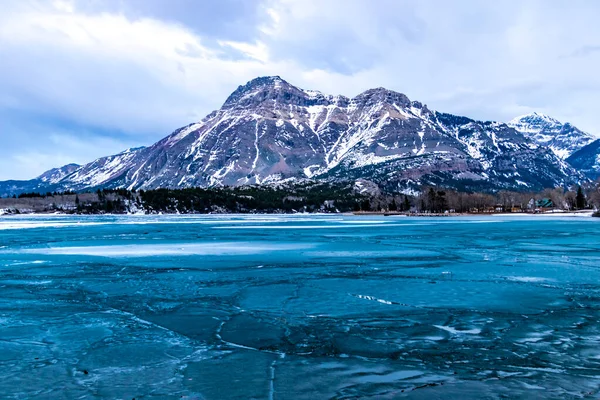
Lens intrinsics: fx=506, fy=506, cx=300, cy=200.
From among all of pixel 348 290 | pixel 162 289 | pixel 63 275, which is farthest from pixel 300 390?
pixel 63 275

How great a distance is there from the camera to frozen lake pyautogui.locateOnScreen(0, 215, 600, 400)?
1252 centimetres

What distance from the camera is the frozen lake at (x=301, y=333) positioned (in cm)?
1252

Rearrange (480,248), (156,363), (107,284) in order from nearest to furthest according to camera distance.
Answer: (156,363), (107,284), (480,248)

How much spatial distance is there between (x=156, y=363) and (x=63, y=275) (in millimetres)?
21848

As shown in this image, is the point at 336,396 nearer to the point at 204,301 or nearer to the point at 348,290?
the point at 204,301

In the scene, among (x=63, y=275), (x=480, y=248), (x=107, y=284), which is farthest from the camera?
(x=480, y=248)

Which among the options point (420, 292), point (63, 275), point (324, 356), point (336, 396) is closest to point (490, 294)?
point (420, 292)

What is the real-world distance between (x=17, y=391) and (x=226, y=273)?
854 inches

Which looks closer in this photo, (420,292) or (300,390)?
(300,390)

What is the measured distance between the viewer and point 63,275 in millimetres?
33094

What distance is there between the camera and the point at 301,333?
1745 centimetres

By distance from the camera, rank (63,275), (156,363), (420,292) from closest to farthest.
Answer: (156,363) → (420,292) → (63,275)

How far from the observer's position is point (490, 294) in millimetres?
25031

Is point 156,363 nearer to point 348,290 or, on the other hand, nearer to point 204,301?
point 204,301
